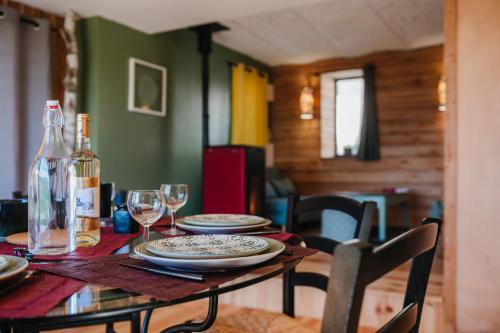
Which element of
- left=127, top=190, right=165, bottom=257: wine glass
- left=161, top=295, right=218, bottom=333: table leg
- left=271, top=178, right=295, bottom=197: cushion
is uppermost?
left=127, top=190, right=165, bottom=257: wine glass

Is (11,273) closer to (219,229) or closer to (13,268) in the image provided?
(13,268)

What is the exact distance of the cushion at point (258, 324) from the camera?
136cm

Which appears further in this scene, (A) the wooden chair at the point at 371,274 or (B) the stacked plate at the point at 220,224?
(B) the stacked plate at the point at 220,224

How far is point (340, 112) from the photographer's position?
7012 millimetres

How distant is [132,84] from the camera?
438 cm

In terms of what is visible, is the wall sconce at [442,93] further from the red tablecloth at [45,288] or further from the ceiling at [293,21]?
the red tablecloth at [45,288]

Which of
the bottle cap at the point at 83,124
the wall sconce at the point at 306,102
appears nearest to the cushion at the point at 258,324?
the bottle cap at the point at 83,124

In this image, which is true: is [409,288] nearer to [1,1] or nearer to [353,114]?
[1,1]

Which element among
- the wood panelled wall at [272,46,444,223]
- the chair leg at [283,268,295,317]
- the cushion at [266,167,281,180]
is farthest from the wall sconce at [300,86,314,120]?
the chair leg at [283,268,295,317]

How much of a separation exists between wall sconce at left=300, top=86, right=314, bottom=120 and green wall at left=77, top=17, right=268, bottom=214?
1234mm

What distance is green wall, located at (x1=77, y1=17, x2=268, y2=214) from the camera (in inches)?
161

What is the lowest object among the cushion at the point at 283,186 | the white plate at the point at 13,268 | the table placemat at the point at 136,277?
the cushion at the point at 283,186

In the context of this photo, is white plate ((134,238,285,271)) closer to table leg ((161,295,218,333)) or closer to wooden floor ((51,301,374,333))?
table leg ((161,295,218,333))

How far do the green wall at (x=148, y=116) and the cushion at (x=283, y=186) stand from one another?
101cm
